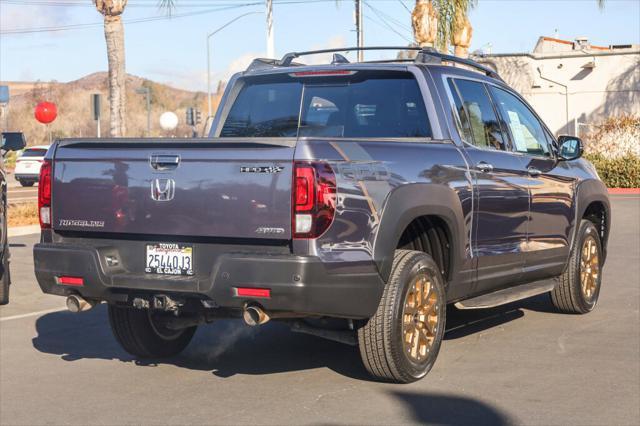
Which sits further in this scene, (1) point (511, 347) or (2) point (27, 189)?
(2) point (27, 189)

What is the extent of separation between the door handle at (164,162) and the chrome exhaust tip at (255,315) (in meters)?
0.98

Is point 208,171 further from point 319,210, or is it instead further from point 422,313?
point 422,313

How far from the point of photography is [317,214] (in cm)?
585

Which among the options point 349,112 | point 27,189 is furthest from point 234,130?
point 27,189

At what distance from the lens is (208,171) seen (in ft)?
20.0

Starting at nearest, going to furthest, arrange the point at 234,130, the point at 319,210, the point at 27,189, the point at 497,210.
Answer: the point at 319,210 → the point at 497,210 → the point at 234,130 → the point at 27,189

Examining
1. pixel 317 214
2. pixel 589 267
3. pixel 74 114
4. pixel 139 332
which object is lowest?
pixel 139 332

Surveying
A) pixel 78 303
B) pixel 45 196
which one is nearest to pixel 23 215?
pixel 45 196

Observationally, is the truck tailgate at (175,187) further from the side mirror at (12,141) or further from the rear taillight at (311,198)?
the side mirror at (12,141)

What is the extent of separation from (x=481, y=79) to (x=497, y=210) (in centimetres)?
118

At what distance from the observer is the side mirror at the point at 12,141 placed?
1073 centimetres

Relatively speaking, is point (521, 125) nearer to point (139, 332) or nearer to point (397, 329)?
point (397, 329)

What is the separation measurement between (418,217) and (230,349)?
2.03 meters

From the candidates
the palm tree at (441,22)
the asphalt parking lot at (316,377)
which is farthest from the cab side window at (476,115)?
the palm tree at (441,22)
